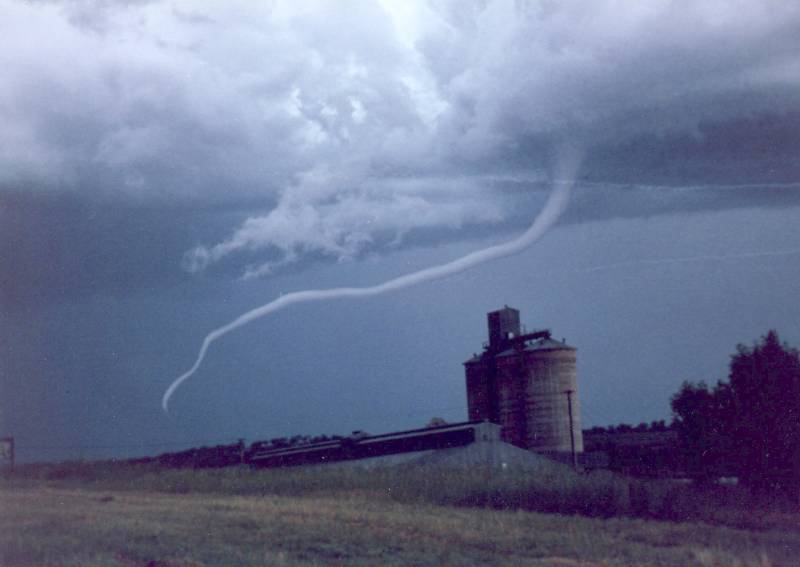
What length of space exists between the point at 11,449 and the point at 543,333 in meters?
49.8

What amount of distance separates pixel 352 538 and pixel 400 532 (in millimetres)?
2058

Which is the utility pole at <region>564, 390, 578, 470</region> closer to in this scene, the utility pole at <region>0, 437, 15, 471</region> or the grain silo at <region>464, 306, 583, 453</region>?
the grain silo at <region>464, 306, 583, 453</region>

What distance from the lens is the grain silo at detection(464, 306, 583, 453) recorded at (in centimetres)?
5603

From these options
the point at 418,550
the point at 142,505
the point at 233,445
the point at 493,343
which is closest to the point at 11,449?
the point at 233,445

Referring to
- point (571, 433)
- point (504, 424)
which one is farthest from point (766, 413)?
point (504, 424)

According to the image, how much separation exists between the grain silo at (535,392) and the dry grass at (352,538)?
91.7ft

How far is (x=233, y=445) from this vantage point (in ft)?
257

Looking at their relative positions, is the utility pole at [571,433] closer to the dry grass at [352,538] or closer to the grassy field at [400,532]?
the grassy field at [400,532]

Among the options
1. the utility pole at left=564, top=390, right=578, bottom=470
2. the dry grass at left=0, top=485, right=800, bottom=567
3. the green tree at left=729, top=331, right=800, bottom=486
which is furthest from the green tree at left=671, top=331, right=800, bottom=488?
the utility pole at left=564, top=390, right=578, bottom=470

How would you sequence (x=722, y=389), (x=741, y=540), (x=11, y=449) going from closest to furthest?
(x=741, y=540) → (x=722, y=389) → (x=11, y=449)

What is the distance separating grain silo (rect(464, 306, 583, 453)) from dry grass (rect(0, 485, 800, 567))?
2796cm

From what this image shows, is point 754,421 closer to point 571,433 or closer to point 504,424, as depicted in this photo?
point 571,433

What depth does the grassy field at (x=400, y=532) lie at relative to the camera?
651 inches

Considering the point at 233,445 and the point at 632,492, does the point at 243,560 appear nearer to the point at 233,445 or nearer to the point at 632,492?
the point at 632,492
